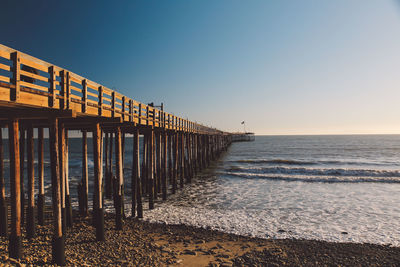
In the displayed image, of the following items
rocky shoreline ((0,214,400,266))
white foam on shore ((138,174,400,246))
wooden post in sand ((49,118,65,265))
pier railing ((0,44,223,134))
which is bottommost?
white foam on shore ((138,174,400,246))

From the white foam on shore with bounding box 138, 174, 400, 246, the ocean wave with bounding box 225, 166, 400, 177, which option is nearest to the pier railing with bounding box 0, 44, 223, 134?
the white foam on shore with bounding box 138, 174, 400, 246

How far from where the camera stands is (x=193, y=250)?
785 centimetres

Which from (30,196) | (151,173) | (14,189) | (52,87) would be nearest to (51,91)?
(52,87)

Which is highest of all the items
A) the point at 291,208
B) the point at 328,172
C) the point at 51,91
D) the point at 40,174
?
the point at 51,91

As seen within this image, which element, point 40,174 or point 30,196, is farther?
point 40,174

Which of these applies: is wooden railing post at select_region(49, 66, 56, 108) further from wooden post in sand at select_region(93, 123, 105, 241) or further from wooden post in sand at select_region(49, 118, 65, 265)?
wooden post in sand at select_region(93, 123, 105, 241)

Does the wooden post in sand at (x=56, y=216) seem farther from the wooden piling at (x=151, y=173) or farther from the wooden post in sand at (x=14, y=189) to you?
the wooden piling at (x=151, y=173)

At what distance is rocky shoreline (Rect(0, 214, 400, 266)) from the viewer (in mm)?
6969

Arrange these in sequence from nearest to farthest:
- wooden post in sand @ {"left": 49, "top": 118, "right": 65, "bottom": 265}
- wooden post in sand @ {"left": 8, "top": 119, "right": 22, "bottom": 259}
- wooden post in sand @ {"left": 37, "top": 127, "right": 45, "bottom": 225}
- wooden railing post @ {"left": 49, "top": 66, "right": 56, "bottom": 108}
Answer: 1. wooden railing post @ {"left": 49, "top": 66, "right": 56, "bottom": 108}
2. wooden post in sand @ {"left": 8, "top": 119, "right": 22, "bottom": 259}
3. wooden post in sand @ {"left": 49, "top": 118, "right": 65, "bottom": 265}
4. wooden post in sand @ {"left": 37, "top": 127, "right": 45, "bottom": 225}

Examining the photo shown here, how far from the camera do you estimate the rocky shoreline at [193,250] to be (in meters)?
6.97

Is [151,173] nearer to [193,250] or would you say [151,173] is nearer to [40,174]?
[40,174]

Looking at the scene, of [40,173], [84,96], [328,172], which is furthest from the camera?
[328,172]

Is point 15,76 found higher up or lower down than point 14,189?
higher up

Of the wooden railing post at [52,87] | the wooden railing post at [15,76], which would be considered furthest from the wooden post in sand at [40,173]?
the wooden railing post at [15,76]
